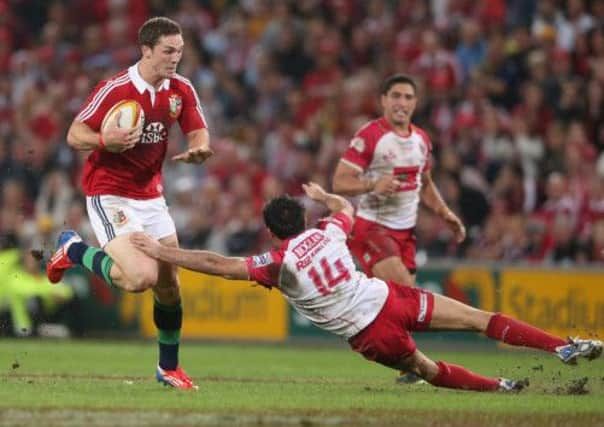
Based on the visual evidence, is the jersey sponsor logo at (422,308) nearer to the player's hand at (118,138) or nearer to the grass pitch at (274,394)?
the grass pitch at (274,394)

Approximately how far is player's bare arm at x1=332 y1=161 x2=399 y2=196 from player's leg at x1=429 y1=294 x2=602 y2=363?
70.1 inches

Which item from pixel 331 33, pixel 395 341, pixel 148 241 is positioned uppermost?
pixel 331 33

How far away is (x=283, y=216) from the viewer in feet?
33.0

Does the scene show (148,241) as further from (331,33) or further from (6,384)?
(331,33)

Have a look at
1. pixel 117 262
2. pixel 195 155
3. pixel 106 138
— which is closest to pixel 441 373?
pixel 195 155

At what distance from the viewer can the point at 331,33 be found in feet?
71.1

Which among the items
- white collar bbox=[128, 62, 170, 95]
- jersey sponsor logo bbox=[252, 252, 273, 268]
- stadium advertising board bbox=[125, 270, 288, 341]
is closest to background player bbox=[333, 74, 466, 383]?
white collar bbox=[128, 62, 170, 95]

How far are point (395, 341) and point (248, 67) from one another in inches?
494

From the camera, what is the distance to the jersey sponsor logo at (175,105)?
11.1m

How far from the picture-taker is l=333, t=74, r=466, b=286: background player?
12.8m

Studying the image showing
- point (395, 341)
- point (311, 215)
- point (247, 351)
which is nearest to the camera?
point (395, 341)

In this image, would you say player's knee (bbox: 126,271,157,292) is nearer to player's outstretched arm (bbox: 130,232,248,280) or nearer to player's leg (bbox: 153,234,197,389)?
player's outstretched arm (bbox: 130,232,248,280)

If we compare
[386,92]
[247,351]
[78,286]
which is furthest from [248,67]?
[386,92]

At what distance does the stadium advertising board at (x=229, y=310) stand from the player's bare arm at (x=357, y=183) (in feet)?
18.9
